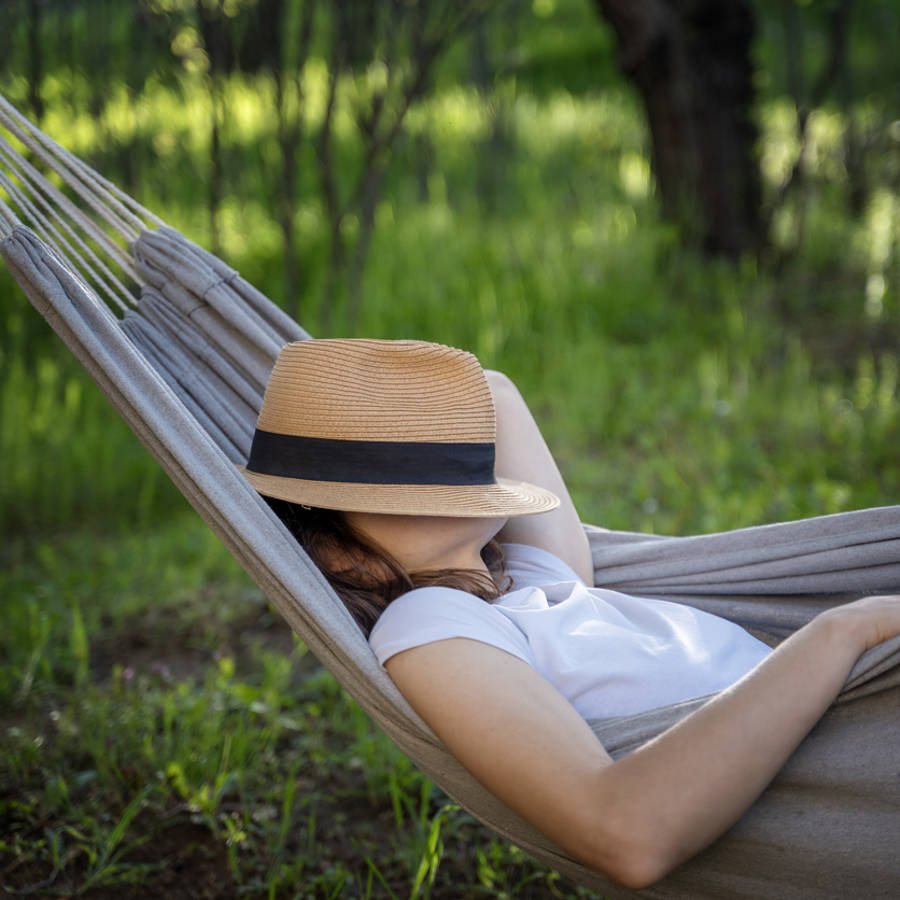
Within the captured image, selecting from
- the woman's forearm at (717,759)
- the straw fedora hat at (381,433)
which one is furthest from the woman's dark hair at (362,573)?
the woman's forearm at (717,759)

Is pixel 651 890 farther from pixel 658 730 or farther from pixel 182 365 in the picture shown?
pixel 182 365

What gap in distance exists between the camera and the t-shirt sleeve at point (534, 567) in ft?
5.28

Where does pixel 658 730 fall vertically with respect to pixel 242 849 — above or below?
above

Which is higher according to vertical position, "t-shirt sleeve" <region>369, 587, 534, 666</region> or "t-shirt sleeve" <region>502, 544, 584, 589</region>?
"t-shirt sleeve" <region>369, 587, 534, 666</region>

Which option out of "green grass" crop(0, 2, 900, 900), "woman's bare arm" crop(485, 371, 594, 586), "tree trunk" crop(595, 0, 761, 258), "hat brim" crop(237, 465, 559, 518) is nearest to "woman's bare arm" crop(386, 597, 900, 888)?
"hat brim" crop(237, 465, 559, 518)

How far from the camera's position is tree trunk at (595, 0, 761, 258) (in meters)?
Result: 5.82

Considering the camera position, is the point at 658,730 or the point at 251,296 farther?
the point at 251,296

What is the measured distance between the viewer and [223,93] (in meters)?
4.00

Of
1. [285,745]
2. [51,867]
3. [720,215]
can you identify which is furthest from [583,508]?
[720,215]

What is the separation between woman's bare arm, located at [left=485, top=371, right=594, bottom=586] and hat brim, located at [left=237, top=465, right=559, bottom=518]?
0.86 ft

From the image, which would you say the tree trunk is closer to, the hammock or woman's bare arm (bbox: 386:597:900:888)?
the hammock

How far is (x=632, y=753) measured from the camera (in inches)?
44.3

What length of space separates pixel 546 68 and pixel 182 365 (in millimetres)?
10418

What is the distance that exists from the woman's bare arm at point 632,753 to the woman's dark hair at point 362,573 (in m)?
0.21
